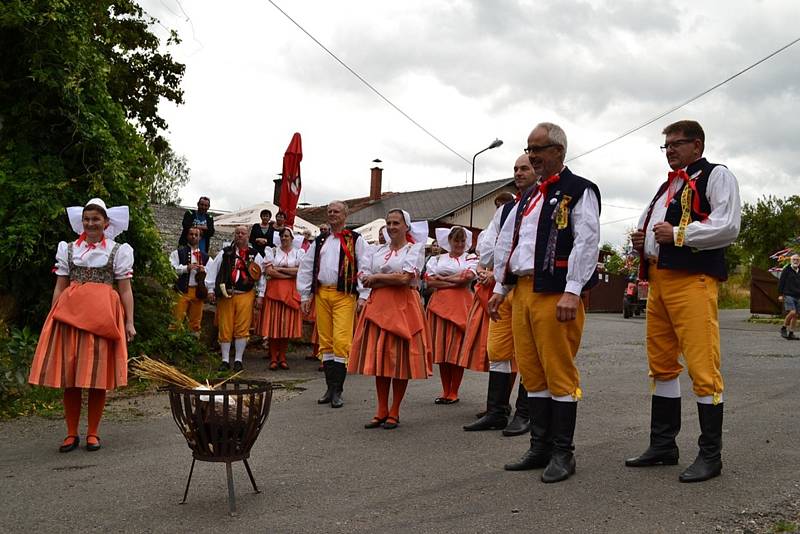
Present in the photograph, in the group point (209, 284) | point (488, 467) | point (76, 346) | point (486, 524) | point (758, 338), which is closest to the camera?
point (486, 524)

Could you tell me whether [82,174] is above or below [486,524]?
above

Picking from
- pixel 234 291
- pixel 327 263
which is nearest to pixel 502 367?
pixel 327 263

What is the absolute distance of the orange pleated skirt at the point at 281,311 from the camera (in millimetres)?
11492

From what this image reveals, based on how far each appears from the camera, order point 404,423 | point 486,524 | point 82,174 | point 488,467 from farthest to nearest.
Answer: point 82,174
point 404,423
point 488,467
point 486,524

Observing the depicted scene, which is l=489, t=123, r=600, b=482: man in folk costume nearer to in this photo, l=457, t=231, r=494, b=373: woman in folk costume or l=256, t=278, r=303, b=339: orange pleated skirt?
l=457, t=231, r=494, b=373: woman in folk costume

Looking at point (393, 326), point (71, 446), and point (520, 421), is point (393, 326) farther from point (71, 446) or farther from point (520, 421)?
point (71, 446)

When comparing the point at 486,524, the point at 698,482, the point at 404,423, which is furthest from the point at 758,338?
the point at 486,524

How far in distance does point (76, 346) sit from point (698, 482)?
4.55m

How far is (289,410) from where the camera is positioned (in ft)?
25.3

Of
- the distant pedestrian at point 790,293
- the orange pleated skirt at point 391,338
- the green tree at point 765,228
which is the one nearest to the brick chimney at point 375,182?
the green tree at point 765,228

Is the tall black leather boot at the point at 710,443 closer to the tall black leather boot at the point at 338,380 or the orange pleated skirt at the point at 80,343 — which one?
the tall black leather boot at the point at 338,380

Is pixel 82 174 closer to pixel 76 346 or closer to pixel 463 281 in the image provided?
pixel 76 346

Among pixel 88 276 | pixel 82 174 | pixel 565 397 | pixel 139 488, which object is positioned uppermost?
pixel 82 174

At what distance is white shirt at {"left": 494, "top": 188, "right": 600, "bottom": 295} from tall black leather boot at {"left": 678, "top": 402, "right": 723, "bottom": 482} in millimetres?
1119
